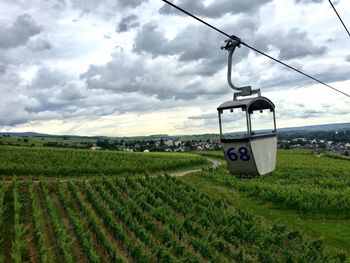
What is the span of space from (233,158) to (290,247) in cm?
907

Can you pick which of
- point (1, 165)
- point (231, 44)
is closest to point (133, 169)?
point (1, 165)

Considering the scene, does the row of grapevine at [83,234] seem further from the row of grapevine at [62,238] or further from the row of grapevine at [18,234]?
the row of grapevine at [18,234]

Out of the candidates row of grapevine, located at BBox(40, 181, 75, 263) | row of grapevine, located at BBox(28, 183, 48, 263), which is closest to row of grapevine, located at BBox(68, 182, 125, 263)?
row of grapevine, located at BBox(40, 181, 75, 263)

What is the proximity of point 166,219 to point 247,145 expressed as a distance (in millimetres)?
11056

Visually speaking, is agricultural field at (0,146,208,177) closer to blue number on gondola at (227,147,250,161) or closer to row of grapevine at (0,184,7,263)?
row of grapevine at (0,184,7,263)

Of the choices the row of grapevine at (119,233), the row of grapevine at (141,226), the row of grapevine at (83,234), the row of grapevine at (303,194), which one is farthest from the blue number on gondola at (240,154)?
the row of grapevine at (303,194)

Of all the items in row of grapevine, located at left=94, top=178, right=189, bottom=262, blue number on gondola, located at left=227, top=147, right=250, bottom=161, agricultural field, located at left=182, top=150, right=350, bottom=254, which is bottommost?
agricultural field, located at left=182, top=150, right=350, bottom=254

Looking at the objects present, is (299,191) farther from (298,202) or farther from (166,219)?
(166,219)

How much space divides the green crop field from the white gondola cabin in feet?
18.3

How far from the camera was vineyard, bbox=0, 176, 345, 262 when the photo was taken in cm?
1770

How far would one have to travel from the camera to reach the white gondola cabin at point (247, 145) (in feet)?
42.1

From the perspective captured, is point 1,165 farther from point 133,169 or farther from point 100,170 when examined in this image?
point 133,169

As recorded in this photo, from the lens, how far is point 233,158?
44.6ft

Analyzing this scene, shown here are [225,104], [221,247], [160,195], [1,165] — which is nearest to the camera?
[225,104]
